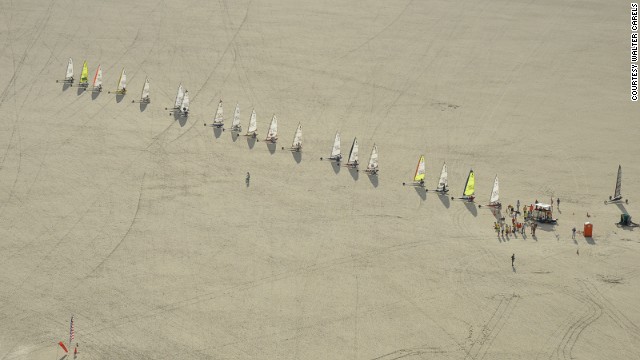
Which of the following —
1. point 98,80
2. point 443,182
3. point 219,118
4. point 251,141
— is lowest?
point 443,182

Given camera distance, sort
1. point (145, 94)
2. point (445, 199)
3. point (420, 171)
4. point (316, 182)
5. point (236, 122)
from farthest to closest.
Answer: point (145, 94) → point (236, 122) → point (420, 171) → point (316, 182) → point (445, 199)

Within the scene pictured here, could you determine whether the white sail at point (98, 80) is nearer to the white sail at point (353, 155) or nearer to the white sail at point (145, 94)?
the white sail at point (145, 94)

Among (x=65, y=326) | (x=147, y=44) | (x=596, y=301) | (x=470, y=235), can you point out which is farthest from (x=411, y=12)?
(x=65, y=326)

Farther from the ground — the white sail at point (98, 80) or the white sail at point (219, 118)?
the white sail at point (98, 80)

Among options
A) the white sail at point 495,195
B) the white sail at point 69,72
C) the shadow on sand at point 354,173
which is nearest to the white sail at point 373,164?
the shadow on sand at point 354,173

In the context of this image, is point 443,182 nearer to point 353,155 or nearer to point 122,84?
point 353,155

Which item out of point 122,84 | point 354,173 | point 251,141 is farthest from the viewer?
point 122,84

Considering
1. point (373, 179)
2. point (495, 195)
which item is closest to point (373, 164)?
point (373, 179)

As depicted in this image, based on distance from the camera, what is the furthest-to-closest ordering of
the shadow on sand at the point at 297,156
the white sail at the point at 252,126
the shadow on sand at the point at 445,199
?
the white sail at the point at 252,126
the shadow on sand at the point at 297,156
the shadow on sand at the point at 445,199

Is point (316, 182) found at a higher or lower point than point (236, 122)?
lower

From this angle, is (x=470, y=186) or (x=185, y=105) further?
(x=185, y=105)
